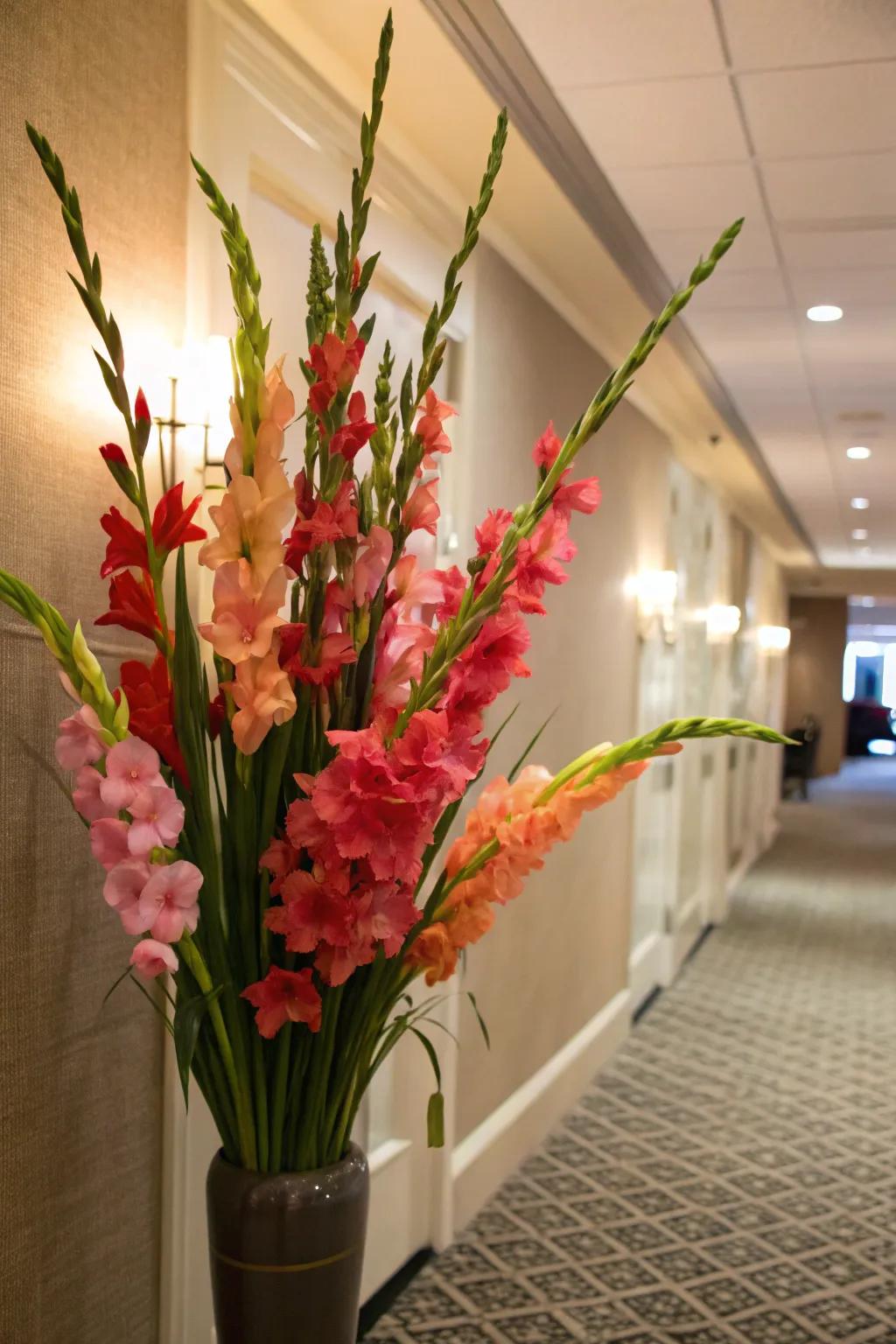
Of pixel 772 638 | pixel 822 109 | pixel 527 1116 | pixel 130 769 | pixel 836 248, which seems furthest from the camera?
pixel 772 638

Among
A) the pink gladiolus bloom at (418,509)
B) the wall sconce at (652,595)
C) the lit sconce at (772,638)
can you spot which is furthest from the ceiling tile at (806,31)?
Answer: the lit sconce at (772,638)

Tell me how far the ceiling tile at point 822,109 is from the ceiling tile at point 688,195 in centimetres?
18

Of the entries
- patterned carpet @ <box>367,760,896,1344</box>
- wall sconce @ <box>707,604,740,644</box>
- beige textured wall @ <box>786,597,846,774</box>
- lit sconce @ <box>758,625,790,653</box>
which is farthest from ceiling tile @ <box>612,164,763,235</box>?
beige textured wall @ <box>786,597,846,774</box>

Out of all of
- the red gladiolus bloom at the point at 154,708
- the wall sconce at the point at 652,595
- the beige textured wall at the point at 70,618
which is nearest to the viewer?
the red gladiolus bloom at the point at 154,708

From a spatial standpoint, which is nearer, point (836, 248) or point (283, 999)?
point (283, 999)

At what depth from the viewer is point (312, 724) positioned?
63.7 inches

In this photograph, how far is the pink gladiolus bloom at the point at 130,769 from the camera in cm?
143

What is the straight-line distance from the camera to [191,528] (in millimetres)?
1535

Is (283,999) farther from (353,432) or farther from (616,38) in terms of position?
(616,38)

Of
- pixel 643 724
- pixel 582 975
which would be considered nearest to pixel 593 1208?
pixel 582 975

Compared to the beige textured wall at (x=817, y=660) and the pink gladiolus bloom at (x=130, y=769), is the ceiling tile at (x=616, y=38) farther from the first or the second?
the beige textured wall at (x=817, y=660)

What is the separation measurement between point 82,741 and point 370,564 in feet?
1.19

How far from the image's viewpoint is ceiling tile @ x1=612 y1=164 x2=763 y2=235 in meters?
3.53

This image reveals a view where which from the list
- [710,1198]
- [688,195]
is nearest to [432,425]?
[688,195]
